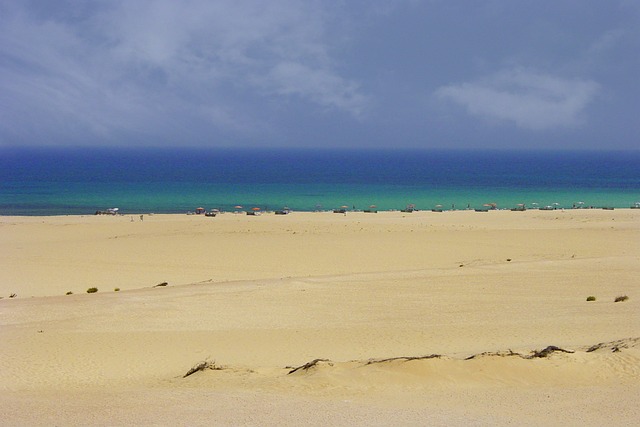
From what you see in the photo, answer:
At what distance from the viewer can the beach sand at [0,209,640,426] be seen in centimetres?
966

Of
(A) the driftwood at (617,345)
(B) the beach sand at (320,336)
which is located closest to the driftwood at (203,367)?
(B) the beach sand at (320,336)

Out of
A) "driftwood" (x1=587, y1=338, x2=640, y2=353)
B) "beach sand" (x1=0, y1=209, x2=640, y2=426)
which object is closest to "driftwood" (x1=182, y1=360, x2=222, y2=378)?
"beach sand" (x1=0, y1=209, x2=640, y2=426)

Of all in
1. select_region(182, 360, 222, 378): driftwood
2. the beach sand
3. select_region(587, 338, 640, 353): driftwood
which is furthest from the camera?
select_region(587, 338, 640, 353): driftwood

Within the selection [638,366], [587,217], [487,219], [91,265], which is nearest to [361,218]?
[487,219]

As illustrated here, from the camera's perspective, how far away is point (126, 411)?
9.53 metres

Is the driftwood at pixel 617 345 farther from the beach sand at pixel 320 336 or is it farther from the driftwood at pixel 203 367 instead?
the driftwood at pixel 203 367

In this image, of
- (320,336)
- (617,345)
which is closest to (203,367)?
(320,336)

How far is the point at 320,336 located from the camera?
14.9m

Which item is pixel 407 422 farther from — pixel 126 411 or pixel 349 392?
pixel 126 411

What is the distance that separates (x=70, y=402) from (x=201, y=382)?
6.80 ft

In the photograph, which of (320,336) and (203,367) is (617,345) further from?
(203,367)

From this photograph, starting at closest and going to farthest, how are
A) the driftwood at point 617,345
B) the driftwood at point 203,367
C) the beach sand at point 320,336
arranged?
1. the beach sand at point 320,336
2. the driftwood at point 203,367
3. the driftwood at point 617,345

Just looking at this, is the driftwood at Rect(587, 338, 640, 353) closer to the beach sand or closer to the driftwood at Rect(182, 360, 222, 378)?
the beach sand

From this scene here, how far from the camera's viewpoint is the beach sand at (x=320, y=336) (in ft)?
31.7
